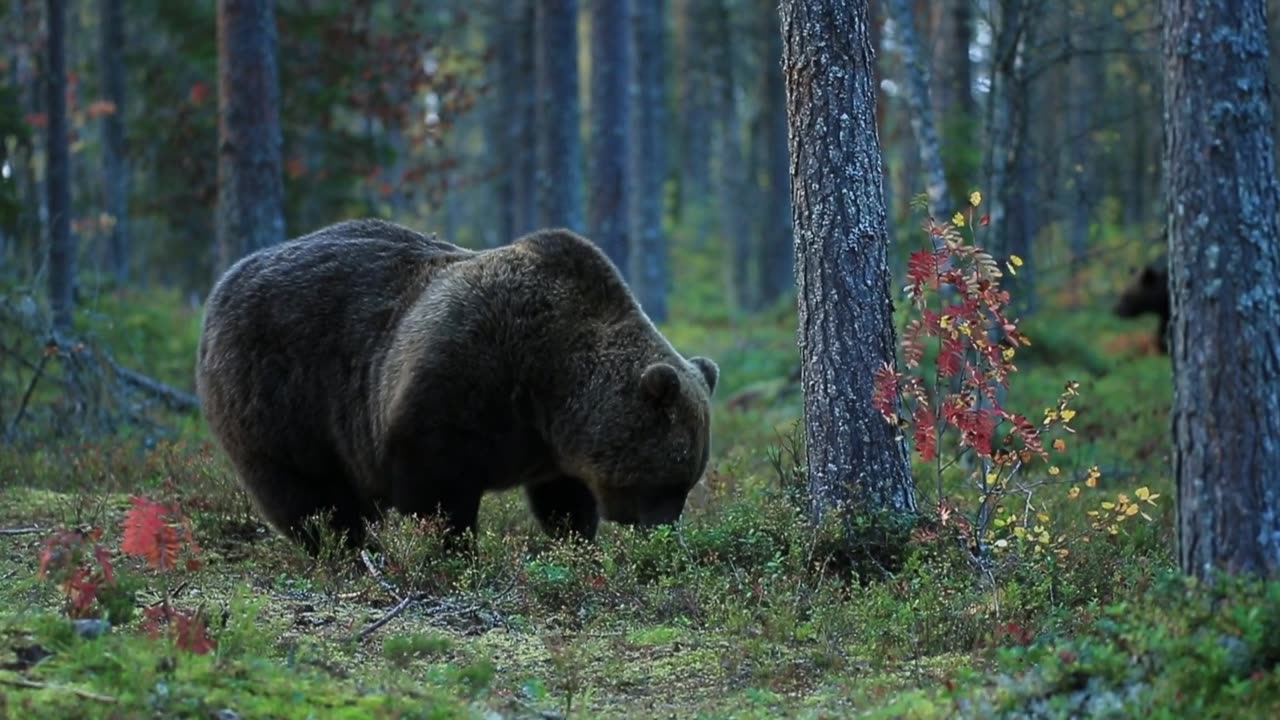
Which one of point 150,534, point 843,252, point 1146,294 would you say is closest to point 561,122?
point 1146,294

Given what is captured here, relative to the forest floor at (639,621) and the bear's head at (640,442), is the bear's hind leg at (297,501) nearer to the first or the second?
the forest floor at (639,621)

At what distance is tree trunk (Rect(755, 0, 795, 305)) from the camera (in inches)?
1368

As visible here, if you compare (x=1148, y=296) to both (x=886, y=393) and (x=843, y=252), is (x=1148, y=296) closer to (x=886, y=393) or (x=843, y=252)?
(x=843, y=252)

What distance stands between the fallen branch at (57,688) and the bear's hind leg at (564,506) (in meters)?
4.37

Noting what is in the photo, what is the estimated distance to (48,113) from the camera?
14781mm

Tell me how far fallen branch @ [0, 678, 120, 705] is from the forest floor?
0.5 inches

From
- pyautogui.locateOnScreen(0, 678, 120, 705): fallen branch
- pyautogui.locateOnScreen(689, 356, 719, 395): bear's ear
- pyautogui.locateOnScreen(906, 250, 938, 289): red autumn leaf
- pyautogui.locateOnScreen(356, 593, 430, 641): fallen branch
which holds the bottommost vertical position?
pyautogui.locateOnScreen(356, 593, 430, 641): fallen branch

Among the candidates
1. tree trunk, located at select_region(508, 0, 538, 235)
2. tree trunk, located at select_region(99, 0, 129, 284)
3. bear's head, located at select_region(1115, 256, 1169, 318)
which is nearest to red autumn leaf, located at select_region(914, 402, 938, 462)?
bear's head, located at select_region(1115, 256, 1169, 318)

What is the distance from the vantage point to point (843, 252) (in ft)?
26.9

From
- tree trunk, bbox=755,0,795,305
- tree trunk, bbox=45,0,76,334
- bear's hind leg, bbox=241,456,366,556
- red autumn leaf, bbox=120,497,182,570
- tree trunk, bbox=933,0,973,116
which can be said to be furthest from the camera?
tree trunk, bbox=755,0,795,305

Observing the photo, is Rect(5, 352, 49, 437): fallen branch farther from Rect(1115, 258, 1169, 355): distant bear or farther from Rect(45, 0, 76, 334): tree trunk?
Rect(1115, 258, 1169, 355): distant bear

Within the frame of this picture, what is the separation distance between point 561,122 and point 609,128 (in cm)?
99

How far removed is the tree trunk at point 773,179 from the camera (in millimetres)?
34744

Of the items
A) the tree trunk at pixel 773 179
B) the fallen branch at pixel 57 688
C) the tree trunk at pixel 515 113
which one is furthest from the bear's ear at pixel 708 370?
the tree trunk at pixel 773 179
